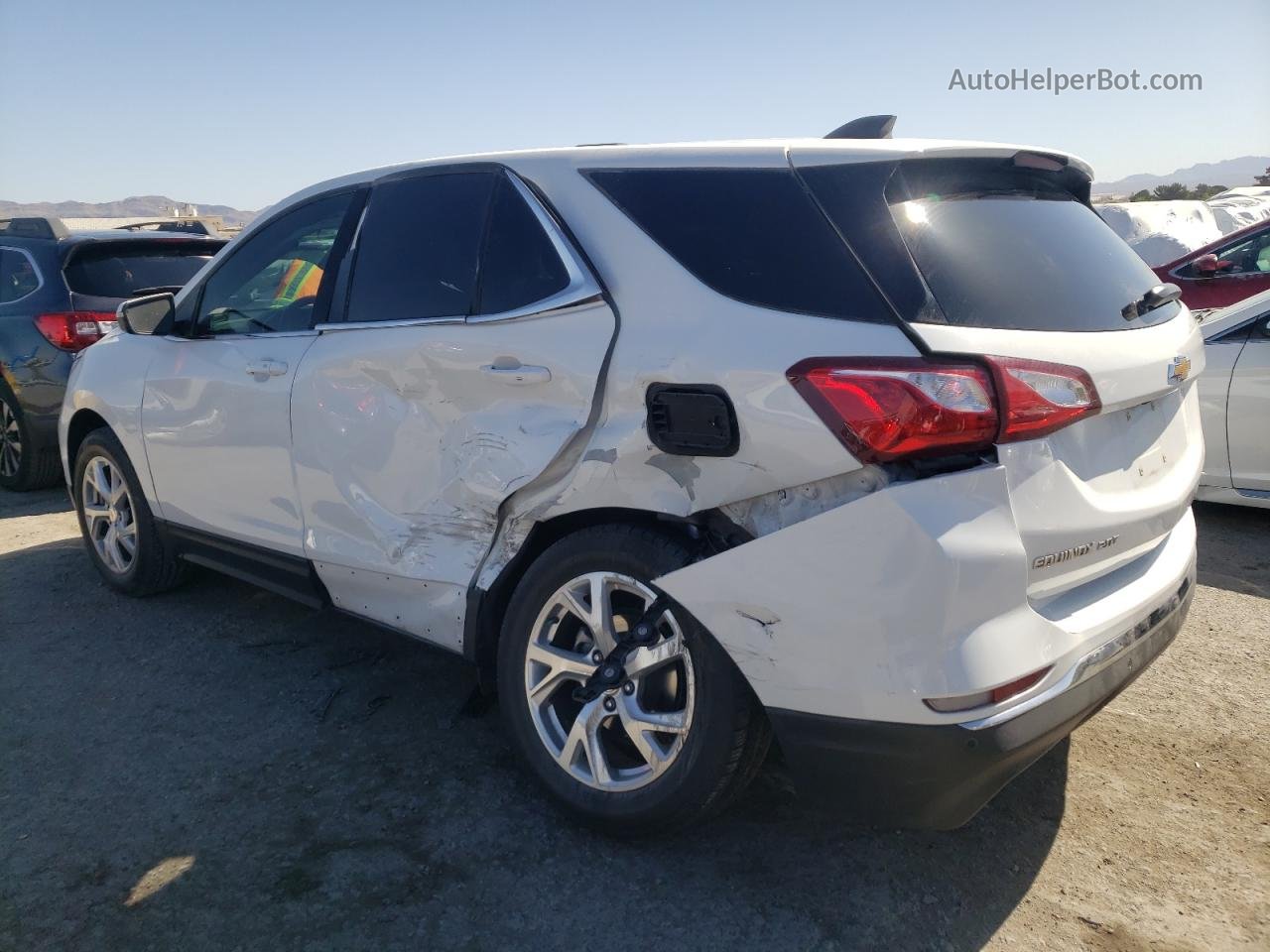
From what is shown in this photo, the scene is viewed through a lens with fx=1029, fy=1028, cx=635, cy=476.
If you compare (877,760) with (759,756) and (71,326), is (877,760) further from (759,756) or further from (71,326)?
(71,326)

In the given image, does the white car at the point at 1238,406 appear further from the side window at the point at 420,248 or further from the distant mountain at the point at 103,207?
the distant mountain at the point at 103,207

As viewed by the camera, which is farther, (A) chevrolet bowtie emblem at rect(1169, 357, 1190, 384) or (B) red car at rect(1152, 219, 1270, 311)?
(B) red car at rect(1152, 219, 1270, 311)

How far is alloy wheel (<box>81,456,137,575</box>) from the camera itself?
491cm

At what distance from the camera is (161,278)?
290 inches

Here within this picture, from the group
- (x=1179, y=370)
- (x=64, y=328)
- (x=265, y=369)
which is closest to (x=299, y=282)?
(x=265, y=369)

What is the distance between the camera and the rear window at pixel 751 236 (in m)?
2.43

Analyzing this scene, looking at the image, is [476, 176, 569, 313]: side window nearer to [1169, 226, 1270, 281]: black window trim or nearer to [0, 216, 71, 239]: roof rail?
[0, 216, 71, 239]: roof rail

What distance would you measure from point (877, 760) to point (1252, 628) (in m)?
2.70


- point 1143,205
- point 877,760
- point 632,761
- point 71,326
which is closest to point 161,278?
point 71,326

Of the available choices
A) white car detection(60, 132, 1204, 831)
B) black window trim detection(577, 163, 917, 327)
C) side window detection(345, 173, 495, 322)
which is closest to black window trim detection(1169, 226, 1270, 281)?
white car detection(60, 132, 1204, 831)

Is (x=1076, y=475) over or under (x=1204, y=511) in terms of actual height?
over

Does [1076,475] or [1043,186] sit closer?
[1076,475]

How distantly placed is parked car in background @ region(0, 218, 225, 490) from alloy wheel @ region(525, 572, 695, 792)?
496 cm

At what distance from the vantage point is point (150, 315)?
440cm
